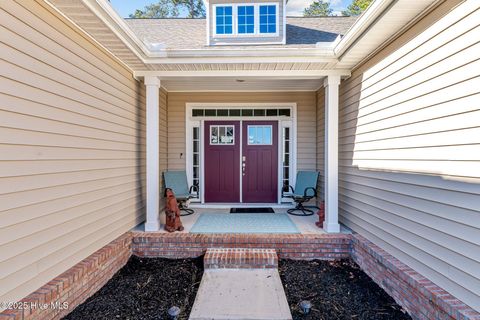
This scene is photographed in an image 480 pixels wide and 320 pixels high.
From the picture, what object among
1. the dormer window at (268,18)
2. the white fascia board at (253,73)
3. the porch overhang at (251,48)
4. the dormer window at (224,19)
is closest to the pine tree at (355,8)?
the dormer window at (268,18)

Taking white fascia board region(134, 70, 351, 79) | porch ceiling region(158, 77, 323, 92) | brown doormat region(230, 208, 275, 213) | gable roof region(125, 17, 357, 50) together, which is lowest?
brown doormat region(230, 208, 275, 213)

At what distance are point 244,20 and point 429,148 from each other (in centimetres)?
458

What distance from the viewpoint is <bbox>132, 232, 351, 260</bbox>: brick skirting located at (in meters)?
3.60

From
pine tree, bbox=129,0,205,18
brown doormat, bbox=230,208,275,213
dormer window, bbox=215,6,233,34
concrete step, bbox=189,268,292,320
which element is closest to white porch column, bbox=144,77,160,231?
concrete step, bbox=189,268,292,320

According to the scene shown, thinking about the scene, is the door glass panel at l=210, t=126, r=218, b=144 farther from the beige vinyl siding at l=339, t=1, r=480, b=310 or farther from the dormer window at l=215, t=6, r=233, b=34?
the beige vinyl siding at l=339, t=1, r=480, b=310

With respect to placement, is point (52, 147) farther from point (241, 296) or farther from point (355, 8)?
point (355, 8)

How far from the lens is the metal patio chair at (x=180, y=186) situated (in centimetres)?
502

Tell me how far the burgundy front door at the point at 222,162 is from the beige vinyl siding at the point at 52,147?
235cm

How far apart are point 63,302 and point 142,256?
1425 millimetres

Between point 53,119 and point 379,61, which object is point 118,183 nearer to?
point 53,119

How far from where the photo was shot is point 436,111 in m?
2.19

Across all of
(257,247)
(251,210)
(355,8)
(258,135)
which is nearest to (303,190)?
(251,210)

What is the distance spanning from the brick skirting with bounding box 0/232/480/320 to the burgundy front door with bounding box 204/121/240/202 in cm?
201

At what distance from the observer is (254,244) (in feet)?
11.8
